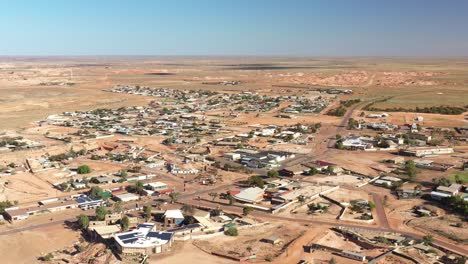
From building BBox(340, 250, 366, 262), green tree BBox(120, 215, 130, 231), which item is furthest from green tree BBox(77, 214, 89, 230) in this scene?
building BBox(340, 250, 366, 262)

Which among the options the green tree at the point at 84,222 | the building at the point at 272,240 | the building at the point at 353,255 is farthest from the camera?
the green tree at the point at 84,222

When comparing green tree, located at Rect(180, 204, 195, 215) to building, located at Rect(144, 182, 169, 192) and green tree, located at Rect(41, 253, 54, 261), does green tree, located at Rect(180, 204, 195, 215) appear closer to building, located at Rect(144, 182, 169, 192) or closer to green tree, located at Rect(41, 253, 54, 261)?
building, located at Rect(144, 182, 169, 192)

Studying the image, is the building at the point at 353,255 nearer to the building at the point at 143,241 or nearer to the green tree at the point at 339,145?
the building at the point at 143,241

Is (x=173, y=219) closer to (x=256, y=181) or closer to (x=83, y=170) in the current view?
(x=256, y=181)

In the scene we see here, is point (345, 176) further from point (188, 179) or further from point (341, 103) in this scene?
point (341, 103)

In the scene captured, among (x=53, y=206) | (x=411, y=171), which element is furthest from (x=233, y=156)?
(x=53, y=206)

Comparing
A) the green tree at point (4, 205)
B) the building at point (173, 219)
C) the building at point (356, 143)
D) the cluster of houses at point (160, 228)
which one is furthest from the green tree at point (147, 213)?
the building at point (356, 143)
